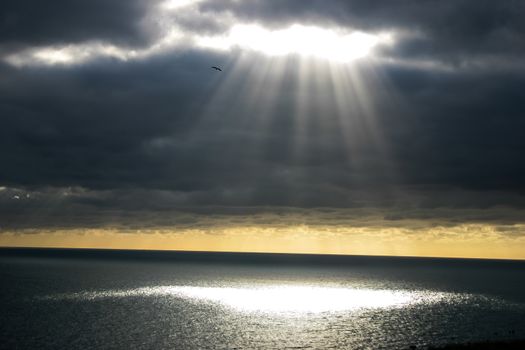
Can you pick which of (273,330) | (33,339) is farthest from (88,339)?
(273,330)

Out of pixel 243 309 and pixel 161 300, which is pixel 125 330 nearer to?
pixel 243 309

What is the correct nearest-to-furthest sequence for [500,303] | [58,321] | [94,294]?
1. [58,321]
2. [500,303]
3. [94,294]

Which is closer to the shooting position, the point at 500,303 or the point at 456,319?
the point at 456,319

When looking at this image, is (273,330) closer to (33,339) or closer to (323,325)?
(323,325)

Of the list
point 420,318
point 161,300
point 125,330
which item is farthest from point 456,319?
point 161,300

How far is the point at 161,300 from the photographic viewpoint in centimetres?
18238

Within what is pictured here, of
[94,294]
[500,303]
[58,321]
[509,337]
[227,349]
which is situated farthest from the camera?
[94,294]

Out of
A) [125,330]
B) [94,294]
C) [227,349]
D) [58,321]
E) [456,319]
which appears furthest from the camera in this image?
[94,294]

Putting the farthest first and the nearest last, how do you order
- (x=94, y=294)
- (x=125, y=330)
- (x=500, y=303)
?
(x=94, y=294), (x=500, y=303), (x=125, y=330)

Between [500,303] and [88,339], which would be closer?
[88,339]

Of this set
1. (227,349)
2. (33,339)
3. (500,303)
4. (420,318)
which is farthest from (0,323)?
(500,303)

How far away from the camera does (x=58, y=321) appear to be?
12569 centimetres

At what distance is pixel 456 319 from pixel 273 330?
48821mm

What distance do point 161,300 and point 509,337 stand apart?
111692mm
